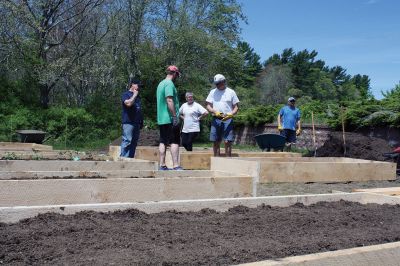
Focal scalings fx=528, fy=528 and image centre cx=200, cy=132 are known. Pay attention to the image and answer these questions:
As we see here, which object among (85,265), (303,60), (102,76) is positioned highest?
(303,60)

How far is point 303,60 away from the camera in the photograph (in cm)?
8756

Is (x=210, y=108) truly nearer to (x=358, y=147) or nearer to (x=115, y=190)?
(x=115, y=190)

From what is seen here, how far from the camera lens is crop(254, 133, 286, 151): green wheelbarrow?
12.5 meters

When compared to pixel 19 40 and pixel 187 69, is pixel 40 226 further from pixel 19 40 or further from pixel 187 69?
pixel 187 69

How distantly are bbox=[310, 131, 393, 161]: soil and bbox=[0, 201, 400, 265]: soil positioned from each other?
792 cm

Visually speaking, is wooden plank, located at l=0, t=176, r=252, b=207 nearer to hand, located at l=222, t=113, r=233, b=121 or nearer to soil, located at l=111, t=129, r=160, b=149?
hand, located at l=222, t=113, r=233, b=121

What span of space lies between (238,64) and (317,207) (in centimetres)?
2615

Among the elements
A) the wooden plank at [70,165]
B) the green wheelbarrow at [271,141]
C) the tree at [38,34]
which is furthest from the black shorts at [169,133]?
the tree at [38,34]

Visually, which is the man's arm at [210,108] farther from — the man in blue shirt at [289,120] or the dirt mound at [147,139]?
the dirt mound at [147,139]

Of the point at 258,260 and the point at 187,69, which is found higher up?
the point at 187,69

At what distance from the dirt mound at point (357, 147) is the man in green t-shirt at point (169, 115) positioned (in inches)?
242

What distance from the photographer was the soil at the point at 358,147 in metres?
12.6

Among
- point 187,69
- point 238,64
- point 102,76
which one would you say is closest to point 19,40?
point 102,76

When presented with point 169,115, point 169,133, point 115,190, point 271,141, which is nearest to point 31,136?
point 271,141
